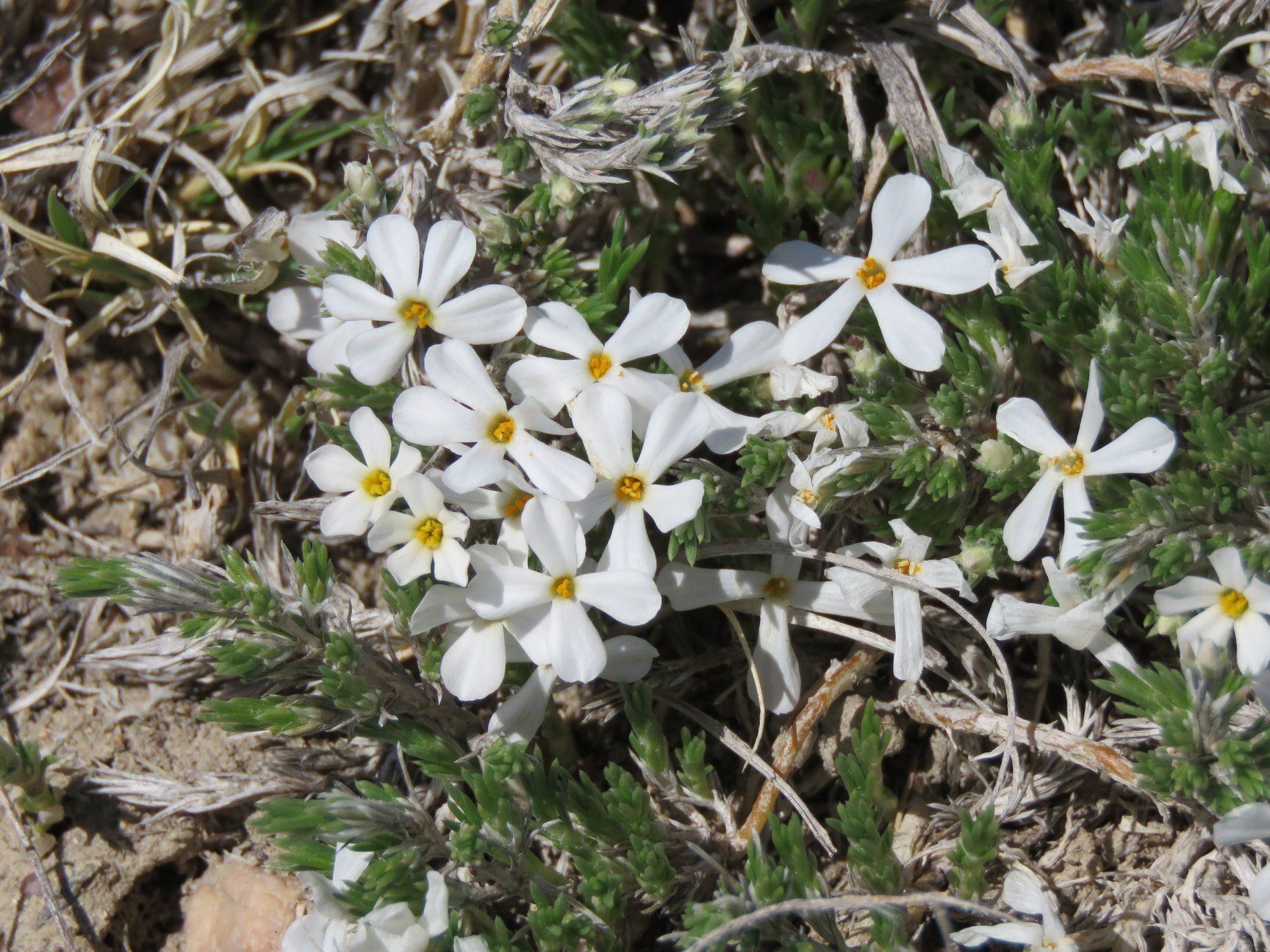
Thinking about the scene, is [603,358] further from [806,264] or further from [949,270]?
[949,270]

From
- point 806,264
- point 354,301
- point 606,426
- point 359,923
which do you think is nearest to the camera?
point 359,923

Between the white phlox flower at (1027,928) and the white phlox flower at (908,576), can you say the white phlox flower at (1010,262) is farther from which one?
the white phlox flower at (1027,928)

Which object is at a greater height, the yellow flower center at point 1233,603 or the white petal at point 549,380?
the white petal at point 549,380

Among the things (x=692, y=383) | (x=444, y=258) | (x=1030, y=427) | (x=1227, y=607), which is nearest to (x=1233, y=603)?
(x=1227, y=607)

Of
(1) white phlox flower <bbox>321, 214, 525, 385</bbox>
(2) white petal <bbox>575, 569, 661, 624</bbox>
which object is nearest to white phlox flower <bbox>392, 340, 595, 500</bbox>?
(1) white phlox flower <bbox>321, 214, 525, 385</bbox>

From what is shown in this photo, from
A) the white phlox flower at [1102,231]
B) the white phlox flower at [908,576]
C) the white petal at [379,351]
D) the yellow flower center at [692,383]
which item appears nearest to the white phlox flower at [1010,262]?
the white phlox flower at [1102,231]

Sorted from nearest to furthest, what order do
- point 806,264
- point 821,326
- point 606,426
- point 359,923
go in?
point 359,923
point 606,426
point 821,326
point 806,264

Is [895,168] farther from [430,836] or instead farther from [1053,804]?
[430,836]
